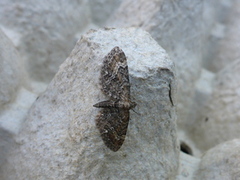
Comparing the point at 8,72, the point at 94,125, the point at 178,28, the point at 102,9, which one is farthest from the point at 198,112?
the point at 8,72

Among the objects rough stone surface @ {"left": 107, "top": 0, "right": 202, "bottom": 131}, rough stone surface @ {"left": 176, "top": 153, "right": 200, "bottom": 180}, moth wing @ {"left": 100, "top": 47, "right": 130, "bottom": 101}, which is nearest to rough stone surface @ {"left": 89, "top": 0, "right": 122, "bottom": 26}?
rough stone surface @ {"left": 107, "top": 0, "right": 202, "bottom": 131}

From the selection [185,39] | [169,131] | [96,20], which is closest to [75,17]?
[96,20]

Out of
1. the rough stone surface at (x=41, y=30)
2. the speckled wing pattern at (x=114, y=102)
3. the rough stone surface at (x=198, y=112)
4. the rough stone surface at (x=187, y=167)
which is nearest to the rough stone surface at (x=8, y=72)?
the rough stone surface at (x=41, y=30)

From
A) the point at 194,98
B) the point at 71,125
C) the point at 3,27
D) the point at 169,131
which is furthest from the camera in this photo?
the point at 194,98

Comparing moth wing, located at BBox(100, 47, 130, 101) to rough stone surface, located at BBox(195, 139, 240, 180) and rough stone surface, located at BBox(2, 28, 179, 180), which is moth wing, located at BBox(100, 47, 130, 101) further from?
rough stone surface, located at BBox(195, 139, 240, 180)

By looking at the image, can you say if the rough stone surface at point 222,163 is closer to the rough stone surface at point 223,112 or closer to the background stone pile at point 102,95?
the background stone pile at point 102,95

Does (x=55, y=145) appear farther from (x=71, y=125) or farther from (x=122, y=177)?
(x=122, y=177)
